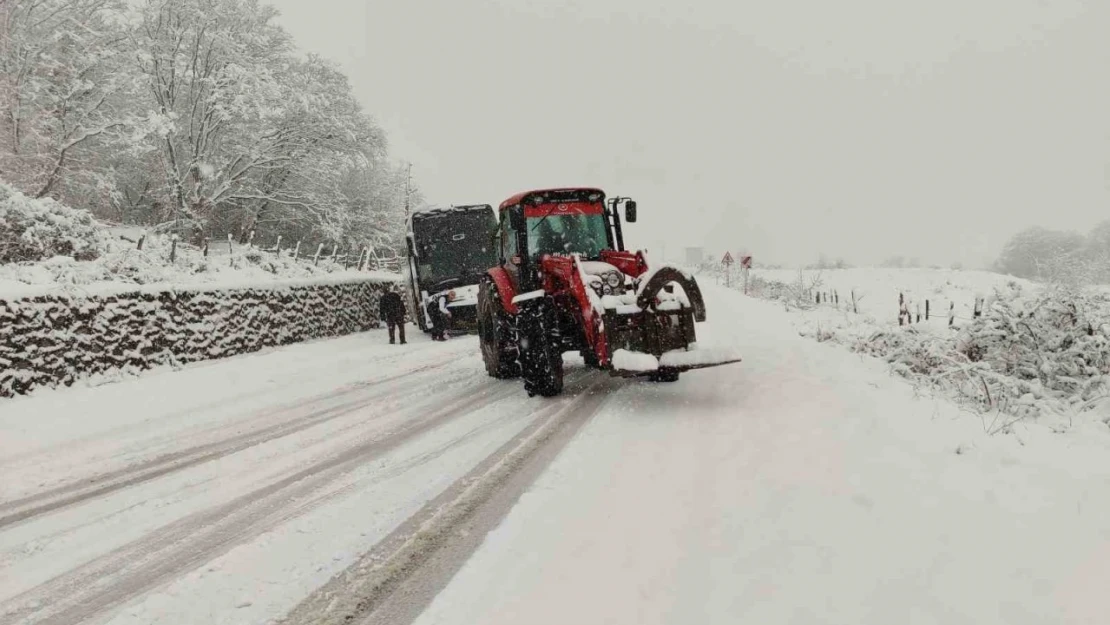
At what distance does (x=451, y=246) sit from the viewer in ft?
51.0

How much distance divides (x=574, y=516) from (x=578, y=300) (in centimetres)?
324

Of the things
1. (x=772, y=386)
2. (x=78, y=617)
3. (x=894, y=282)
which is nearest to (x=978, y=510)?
(x=772, y=386)

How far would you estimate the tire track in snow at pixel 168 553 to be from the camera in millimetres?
2627

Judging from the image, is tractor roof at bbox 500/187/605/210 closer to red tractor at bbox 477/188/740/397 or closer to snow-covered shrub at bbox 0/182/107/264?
red tractor at bbox 477/188/740/397

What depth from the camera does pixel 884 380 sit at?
6625mm

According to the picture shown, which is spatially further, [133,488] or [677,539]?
[133,488]

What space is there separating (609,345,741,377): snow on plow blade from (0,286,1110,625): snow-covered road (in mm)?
399

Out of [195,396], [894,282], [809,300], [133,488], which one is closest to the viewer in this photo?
[133,488]

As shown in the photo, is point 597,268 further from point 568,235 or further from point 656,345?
point 656,345

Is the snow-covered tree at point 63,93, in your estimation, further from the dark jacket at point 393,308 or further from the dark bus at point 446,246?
the dark bus at point 446,246

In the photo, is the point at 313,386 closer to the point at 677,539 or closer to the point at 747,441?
the point at 747,441

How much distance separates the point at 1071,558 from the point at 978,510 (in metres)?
0.53

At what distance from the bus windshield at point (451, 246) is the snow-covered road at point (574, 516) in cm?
927

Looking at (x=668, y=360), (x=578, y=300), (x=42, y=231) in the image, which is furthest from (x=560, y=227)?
(x=42, y=231)
